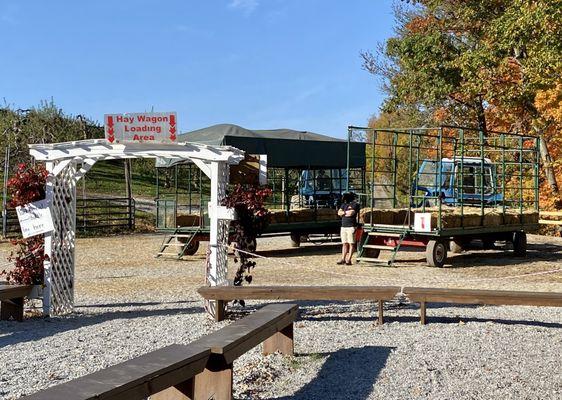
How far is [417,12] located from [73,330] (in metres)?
27.2

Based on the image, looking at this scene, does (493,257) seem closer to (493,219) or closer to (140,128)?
(493,219)

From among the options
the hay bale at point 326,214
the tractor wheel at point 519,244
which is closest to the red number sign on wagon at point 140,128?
the hay bale at point 326,214

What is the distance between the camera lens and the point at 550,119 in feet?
82.5

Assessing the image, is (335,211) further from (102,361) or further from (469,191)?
(102,361)

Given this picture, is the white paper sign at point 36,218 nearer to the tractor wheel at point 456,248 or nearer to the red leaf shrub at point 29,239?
the red leaf shrub at point 29,239

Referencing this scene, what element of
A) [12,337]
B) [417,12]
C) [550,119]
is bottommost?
[12,337]

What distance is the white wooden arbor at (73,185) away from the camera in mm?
9609

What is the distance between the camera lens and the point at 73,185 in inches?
405

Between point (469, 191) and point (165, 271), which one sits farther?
point (469, 191)

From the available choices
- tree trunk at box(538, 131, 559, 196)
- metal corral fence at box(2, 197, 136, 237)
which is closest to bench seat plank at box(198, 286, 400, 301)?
metal corral fence at box(2, 197, 136, 237)

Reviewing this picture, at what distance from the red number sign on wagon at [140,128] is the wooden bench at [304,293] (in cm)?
204

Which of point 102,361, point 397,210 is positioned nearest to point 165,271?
point 397,210

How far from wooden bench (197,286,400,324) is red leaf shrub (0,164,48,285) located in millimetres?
2514

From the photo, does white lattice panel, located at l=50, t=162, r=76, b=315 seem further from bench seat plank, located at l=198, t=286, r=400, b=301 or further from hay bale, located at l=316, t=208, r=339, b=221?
hay bale, located at l=316, t=208, r=339, b=221
